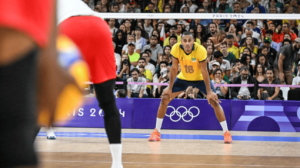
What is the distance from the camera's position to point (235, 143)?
6059mm

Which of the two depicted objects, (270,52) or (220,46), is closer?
(220,46)

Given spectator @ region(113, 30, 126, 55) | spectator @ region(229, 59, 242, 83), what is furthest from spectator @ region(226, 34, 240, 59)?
spectator @ region(113, 30, 126, 55)

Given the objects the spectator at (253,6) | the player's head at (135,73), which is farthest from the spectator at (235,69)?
the spectator at (253,6)

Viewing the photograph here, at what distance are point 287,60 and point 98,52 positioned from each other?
781cm

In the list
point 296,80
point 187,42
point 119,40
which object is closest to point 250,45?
point 296,80

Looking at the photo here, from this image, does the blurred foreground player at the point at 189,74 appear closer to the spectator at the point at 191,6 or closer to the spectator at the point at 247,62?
the spectator at the point at 247,62

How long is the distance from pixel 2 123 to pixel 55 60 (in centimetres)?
18

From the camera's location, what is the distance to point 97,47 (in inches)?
100.0

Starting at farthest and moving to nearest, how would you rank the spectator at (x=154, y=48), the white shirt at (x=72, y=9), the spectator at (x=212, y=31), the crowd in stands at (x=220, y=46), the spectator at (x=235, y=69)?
the spectator at (x=212, y=31) → the spectator at (x=154, y=48) → the spectator at (x=235, y=69) → the crowd in stands at (x=220, y=46) → the white shirt at (x=72, y=9)

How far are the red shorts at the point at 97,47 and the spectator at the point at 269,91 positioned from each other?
21.7ft

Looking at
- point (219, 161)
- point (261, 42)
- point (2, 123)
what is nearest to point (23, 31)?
point (2, 123)

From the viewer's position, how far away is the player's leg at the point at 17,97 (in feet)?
2.28

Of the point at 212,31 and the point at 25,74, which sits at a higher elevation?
the point at 212,31

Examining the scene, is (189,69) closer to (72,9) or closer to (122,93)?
(122,93)
